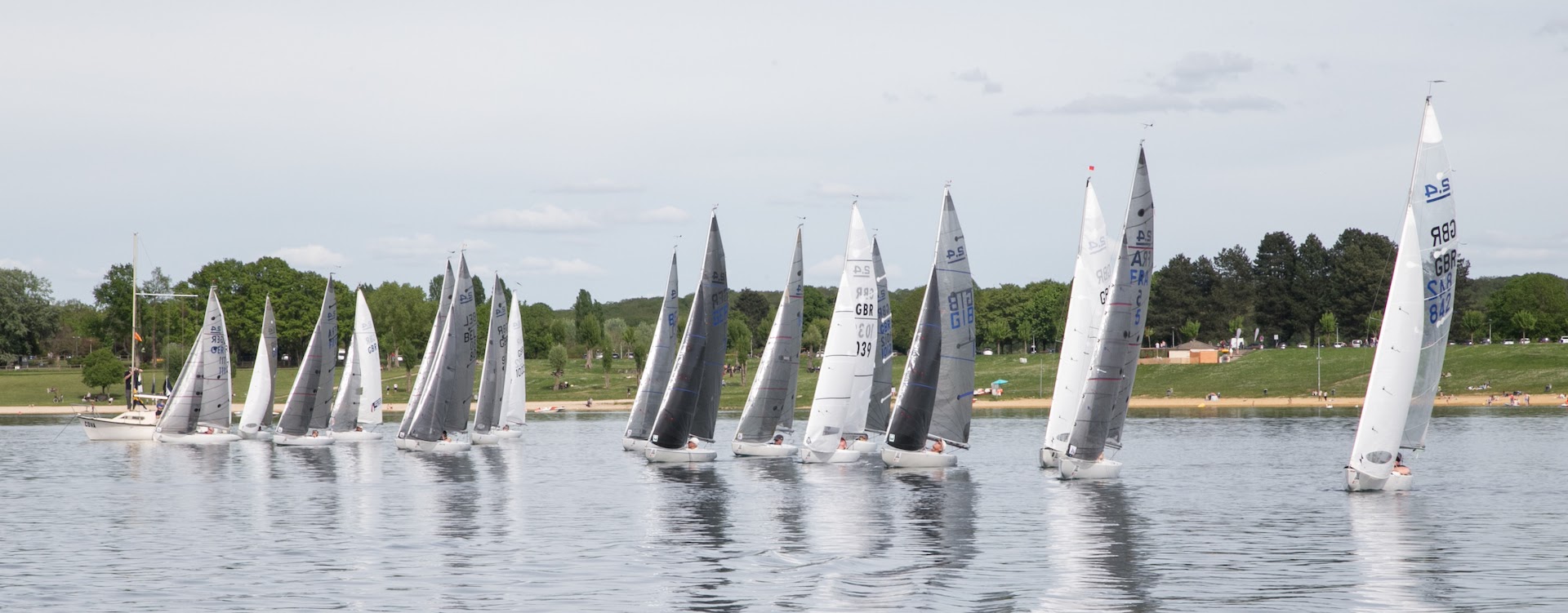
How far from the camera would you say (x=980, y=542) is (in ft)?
120

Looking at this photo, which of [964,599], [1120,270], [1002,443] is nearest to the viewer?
[964,599]

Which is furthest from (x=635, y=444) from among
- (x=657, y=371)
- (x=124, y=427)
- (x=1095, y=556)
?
(x=1095, y=556)

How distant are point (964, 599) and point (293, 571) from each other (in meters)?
15.1

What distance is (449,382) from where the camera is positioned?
2714 inches

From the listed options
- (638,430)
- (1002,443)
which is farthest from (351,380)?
(1002,443)

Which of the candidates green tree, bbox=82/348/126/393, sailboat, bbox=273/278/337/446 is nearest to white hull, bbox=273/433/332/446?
sailboat, bbox=273/278/337/446

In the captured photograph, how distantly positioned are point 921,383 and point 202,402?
4184cm

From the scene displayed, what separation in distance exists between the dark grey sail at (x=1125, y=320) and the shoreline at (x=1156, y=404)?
75.1 m

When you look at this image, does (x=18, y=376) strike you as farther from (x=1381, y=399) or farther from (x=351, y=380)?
(x=1381, y=399)

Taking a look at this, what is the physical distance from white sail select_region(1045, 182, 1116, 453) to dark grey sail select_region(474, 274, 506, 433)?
109ft

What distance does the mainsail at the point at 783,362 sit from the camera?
61.8 meters

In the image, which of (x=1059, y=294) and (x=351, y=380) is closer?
(x=351, y=380)

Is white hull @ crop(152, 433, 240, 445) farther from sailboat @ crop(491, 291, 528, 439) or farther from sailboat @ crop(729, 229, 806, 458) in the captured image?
sailboat @ crop(729, 229, 806, 458)

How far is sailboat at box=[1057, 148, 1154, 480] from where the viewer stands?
46750 mm
